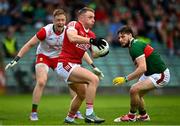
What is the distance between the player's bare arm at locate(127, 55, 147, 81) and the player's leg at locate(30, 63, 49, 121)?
2.51 m

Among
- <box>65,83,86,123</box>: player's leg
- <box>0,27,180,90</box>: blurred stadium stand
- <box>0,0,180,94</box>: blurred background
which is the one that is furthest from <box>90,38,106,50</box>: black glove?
<box>0,27,180,90</box>: blurred stadium stand

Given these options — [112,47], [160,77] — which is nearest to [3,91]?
[112,47]

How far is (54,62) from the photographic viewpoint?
1748 cm

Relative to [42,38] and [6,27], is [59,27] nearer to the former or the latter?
[42,38]

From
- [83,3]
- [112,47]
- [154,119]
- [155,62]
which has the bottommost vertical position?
[154,119]

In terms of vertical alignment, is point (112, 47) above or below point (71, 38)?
above

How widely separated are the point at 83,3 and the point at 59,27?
54.6 feet

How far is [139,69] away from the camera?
1517 cm

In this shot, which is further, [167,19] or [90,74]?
[167,19]

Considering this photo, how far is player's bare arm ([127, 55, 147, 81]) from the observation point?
15.2 m

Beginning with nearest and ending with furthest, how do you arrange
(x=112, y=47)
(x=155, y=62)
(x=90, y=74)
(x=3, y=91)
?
1. (x=90, y=74)
2. (x=155, y=62)
3. (x=3, y=91)
4. (x=112, y=47)

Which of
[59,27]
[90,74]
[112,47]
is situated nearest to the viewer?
[90,74]

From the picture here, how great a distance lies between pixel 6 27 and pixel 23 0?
2.01m

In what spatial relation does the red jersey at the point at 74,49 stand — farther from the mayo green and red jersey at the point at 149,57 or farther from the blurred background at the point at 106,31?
the blurred background at the point at 106,31
